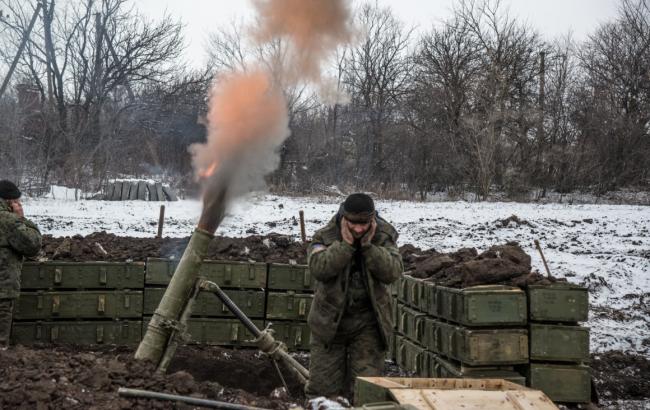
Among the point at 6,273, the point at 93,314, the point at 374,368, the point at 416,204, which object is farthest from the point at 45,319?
the point at 416,204

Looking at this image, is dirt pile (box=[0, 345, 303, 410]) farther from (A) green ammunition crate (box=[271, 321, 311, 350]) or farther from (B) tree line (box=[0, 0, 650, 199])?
(B) tree line (box=[0, 0, 650, 199])

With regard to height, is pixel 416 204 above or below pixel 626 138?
below

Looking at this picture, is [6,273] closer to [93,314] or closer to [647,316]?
[93,314]

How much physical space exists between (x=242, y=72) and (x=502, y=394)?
3911 mm

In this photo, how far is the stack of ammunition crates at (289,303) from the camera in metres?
9.60

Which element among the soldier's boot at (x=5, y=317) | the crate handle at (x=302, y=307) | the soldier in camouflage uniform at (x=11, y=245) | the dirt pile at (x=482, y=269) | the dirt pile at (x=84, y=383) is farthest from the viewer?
the crate handle at (x=302, y=307)

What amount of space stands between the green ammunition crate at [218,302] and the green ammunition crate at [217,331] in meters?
0.10

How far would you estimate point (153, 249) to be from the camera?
401 inches

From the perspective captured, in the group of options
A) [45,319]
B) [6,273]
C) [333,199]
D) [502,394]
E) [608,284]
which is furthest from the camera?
[333,199]

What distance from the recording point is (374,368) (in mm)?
5562

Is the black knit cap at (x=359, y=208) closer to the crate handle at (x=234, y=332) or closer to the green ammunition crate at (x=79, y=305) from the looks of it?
the crate handle at (x=234, y=332)

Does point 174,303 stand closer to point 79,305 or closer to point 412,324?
point 412,324

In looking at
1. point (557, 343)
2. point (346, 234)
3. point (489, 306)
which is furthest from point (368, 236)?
point (557, 343)

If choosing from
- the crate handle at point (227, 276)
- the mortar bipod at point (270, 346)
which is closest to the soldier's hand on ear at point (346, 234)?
the mortar bipod at point (270, 346)
